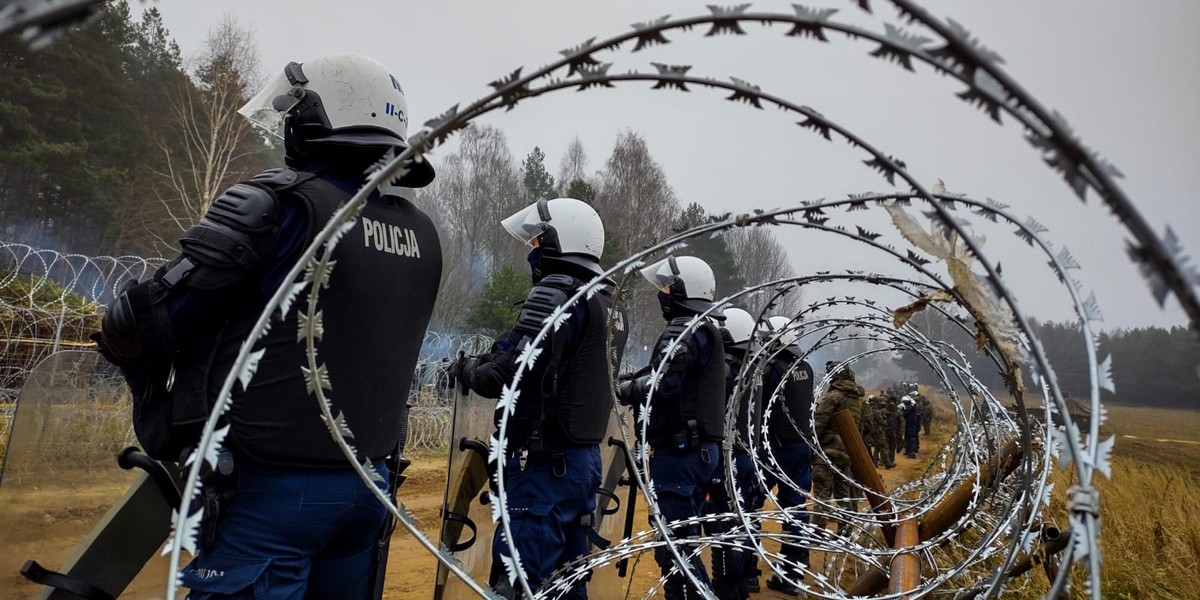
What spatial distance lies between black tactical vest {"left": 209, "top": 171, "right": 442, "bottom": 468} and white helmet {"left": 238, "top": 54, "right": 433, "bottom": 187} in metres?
0.22

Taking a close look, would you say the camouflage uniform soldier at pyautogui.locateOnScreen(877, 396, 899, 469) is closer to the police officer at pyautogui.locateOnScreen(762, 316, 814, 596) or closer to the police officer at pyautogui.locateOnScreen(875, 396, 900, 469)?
the police officer at pyautogui.locateOnScreen(875, 396, 900, 469)

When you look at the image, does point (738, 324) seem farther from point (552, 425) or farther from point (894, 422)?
point (894, 422)

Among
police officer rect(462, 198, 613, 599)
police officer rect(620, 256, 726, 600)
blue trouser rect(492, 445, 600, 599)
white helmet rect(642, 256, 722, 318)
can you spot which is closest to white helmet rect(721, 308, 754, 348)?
white helmet rect(642, 256, 722, 318)

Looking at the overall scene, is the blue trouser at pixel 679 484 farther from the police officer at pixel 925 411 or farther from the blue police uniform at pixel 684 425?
the police officer at pixel 925 411

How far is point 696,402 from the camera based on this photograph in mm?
5770

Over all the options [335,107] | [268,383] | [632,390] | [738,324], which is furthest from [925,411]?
[268,383]

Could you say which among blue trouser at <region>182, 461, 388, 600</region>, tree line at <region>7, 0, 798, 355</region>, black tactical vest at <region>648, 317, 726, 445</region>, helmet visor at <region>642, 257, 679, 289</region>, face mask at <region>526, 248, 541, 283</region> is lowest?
blue trouser at <region>182, 461, 388, 600</region>

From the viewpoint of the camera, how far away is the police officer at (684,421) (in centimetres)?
562

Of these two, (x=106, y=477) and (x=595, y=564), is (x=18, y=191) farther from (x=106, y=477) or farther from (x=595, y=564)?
(x=595, y=564)

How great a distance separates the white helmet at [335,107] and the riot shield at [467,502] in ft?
6.17

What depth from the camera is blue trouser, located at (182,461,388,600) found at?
215cm

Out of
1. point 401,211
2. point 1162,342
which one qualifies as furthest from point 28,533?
point 1162,342

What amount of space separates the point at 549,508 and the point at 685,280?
9.90ft

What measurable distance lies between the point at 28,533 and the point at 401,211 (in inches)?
72.2
